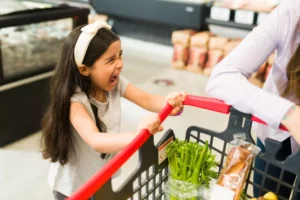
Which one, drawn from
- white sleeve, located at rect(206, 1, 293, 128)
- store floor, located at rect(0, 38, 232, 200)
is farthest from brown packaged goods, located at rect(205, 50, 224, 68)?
white sleeve, located at rect(206, 1, 293, 128)

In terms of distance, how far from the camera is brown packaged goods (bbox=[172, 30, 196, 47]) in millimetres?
3447

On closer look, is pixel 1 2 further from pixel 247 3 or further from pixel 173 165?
pixel 173 165

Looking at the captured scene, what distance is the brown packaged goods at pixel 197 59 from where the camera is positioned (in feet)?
11.1

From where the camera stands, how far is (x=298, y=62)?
83 cm

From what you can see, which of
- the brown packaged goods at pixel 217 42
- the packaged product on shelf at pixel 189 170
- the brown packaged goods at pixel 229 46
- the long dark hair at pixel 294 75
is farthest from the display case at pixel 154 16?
Result: the packaged product on shelf at pixel 189 170

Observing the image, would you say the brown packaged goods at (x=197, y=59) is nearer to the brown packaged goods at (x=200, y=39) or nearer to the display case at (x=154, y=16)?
the brown packaged goods at (x=200, y=39)

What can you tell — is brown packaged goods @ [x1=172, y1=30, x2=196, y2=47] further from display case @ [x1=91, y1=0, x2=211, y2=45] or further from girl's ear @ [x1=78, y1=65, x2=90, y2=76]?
girl's ear @ [x1=78, y1=65, x2=90, y2=76]

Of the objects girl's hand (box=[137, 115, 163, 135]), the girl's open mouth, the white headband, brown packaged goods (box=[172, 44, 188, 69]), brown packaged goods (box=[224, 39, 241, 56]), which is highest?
the white headband

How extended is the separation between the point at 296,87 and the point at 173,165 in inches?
14.1

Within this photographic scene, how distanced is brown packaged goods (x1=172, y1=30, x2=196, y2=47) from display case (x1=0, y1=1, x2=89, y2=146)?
4.26 ft

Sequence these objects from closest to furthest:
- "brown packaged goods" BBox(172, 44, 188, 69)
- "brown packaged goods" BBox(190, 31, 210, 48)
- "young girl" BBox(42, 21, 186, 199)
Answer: "young girl" BBox(42, 21, 186, 199) → "brown packaged goods" BBox(190, 31, 210, 48) → "brown packaged goods" BBox(172, 44, 188, 69)

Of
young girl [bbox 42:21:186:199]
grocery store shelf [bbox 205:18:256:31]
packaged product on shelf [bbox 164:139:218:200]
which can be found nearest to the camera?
packaged product on shelf [bbox 164:139:218:200]

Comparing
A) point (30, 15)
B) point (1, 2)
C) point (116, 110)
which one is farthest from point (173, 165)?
point (1, 2)

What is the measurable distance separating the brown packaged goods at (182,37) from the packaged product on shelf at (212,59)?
254 mm
